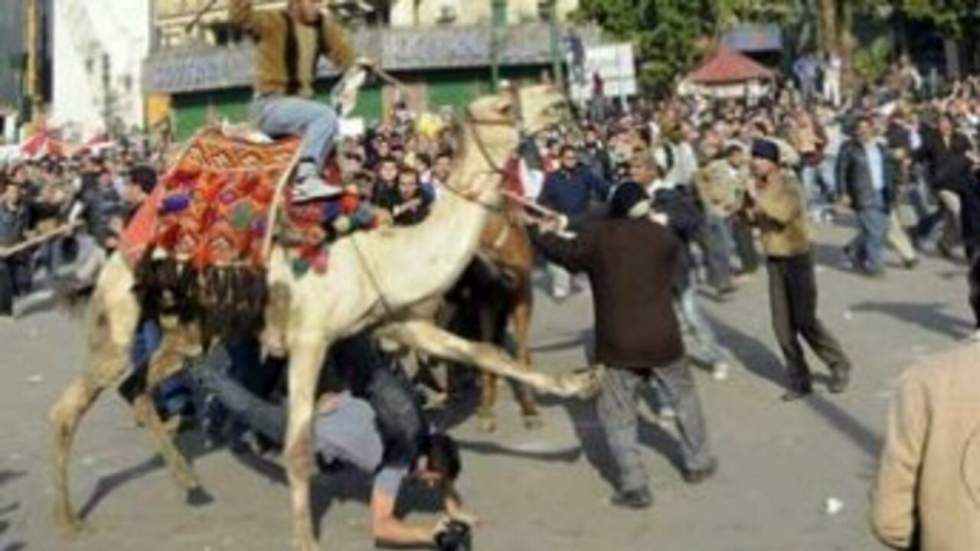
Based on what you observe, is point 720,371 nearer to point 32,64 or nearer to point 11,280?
point 11,280

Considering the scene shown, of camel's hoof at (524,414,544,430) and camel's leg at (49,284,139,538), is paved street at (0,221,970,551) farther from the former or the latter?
camel's leg at (49,284,139,538)

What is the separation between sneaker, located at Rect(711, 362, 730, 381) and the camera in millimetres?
14009

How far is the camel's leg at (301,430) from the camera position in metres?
9.33

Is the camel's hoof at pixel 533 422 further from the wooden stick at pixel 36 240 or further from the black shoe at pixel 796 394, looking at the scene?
the wooden stick at pixel 36 240

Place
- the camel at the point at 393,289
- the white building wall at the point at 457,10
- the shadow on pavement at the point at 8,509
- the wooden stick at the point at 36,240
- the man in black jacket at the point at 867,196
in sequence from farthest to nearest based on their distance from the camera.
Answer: the white building wall at the point at 457,10
the man in black jacket at the point at 867,196
the wooden stick at the point at 36,240
the shadow on pavement at the point at 8,509
the camel at the point at 393,289

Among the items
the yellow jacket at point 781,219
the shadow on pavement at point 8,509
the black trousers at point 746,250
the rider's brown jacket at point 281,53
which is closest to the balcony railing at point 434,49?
the black trousers at point 746,250

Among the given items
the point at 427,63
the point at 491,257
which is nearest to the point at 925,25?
the point at 427,63

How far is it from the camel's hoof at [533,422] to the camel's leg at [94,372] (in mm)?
3093

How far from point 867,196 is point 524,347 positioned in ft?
25.3

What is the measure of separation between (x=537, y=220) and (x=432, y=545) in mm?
2639

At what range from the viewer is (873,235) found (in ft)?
64.3

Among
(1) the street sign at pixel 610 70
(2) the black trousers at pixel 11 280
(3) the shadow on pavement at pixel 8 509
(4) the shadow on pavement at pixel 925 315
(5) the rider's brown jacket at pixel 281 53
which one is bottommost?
(2) the black trousers at pixel 11 280

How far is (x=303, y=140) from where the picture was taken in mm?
10289

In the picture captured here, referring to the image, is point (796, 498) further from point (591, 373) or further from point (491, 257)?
point (491, 257)
